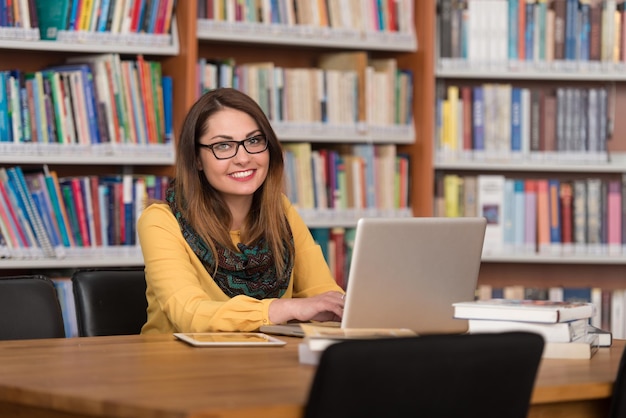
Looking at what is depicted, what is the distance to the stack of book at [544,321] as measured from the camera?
1.96 m

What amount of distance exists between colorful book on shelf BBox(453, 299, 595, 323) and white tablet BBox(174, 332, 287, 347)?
0.36m

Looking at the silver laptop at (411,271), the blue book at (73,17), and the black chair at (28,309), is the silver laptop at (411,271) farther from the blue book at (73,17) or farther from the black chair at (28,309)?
the blue book at (73,17)

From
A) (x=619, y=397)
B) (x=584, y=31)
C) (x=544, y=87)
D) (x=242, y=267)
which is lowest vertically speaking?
(x=619, y=397)

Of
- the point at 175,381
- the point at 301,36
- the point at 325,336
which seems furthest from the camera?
the point at 301,36

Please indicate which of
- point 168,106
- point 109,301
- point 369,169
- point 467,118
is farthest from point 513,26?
point 109,301

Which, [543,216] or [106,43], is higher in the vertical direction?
[106,43]

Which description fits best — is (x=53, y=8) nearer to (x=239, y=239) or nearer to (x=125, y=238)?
(x=125, y=238)

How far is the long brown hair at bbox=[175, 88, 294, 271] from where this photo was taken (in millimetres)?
2580

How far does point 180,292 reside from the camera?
7.67 ft

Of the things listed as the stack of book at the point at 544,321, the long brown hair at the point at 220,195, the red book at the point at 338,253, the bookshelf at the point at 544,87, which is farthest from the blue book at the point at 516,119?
the stack of book at the point at 544,321

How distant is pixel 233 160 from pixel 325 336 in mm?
910

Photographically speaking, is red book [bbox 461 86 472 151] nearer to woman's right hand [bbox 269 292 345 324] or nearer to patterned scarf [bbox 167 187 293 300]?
patterned scarf [bbox 167 187 293 300]

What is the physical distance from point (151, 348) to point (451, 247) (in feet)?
2.01

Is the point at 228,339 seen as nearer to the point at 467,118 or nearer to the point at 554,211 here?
the point at 467,118
